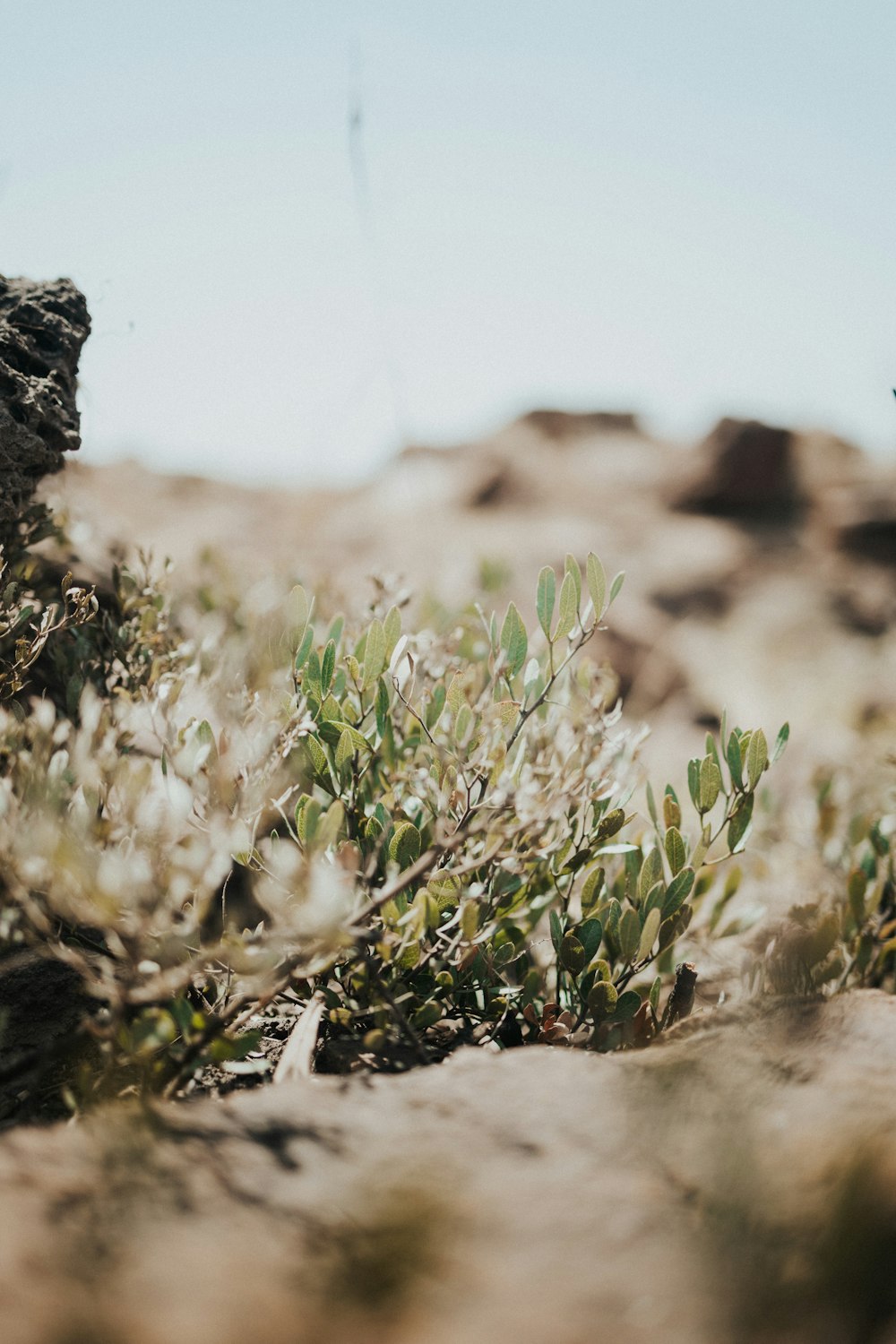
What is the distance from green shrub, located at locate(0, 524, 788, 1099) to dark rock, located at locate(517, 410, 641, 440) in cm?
1224

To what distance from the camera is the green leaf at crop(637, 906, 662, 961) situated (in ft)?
7.76

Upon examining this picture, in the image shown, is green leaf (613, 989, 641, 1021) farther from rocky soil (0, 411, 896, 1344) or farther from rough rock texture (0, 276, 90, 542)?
rough rock texture (0, 276, 90, 542)

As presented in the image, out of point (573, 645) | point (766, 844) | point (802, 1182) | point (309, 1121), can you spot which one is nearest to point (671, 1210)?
point (802, 1182)

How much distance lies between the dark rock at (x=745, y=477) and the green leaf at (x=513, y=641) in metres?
10.9

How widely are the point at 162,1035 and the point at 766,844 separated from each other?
2858 millimetres

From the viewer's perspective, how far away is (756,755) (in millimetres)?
2557

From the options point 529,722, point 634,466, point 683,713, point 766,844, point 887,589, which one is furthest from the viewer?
point 634,466

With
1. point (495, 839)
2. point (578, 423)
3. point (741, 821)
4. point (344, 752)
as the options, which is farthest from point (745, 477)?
point (495, 839)

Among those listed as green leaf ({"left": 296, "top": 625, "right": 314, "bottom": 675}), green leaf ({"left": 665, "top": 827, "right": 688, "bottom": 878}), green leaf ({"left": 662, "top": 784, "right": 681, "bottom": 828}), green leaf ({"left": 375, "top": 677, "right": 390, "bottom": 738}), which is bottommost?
green leaf ({"left": 665, "top": 827, "right": 688, "bottom": 878})

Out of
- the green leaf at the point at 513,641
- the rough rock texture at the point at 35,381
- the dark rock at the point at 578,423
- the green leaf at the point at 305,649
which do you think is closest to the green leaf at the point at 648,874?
the green leaf at the point at 513,641

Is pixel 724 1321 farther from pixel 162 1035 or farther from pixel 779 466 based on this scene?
pixel 779 466

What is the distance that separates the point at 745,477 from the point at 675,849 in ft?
37.0

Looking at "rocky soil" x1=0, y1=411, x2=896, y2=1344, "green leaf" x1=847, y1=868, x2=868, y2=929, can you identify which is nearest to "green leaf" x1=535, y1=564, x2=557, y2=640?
"rocky soil" x1=0, y1=411, x2=896, y2=1344

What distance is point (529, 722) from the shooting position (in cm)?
271
